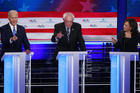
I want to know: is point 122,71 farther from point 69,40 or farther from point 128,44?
point 69,40

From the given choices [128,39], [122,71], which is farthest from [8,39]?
[122,71]

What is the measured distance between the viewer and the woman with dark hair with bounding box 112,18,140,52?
415 cm

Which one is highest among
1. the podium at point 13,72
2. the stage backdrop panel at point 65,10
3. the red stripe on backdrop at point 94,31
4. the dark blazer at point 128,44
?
the stage backdrop panel at point 65,10

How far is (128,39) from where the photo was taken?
416 cm

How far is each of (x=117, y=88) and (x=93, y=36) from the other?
273cm

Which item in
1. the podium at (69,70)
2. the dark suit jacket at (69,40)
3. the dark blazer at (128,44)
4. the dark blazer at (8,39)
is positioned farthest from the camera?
the dark suit jacket at (69,40)

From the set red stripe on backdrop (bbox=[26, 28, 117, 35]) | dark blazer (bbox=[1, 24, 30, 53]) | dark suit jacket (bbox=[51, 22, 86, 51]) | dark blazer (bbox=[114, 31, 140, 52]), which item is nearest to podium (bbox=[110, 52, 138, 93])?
dark blazer (bbox=[114, 31, 140, 52])

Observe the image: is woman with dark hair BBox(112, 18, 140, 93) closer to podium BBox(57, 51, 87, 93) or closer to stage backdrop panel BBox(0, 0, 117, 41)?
podium BBox(57, 51, 87, 93)

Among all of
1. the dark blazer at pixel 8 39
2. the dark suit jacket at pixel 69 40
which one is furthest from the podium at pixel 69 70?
the dark suit jacket at pixel 69 40

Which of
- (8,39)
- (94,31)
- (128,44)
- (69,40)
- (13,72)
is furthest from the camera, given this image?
(94,31)

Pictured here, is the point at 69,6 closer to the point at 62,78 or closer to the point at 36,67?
the point at 36,67

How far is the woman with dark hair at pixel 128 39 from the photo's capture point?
4152mm

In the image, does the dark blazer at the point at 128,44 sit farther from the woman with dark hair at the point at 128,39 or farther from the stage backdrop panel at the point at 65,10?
the stage backdrop panel at the point at 65,10

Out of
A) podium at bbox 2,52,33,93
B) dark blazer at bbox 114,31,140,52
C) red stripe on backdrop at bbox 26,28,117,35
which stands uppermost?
red stripe on backdrop at bbox 26,28,117,35
